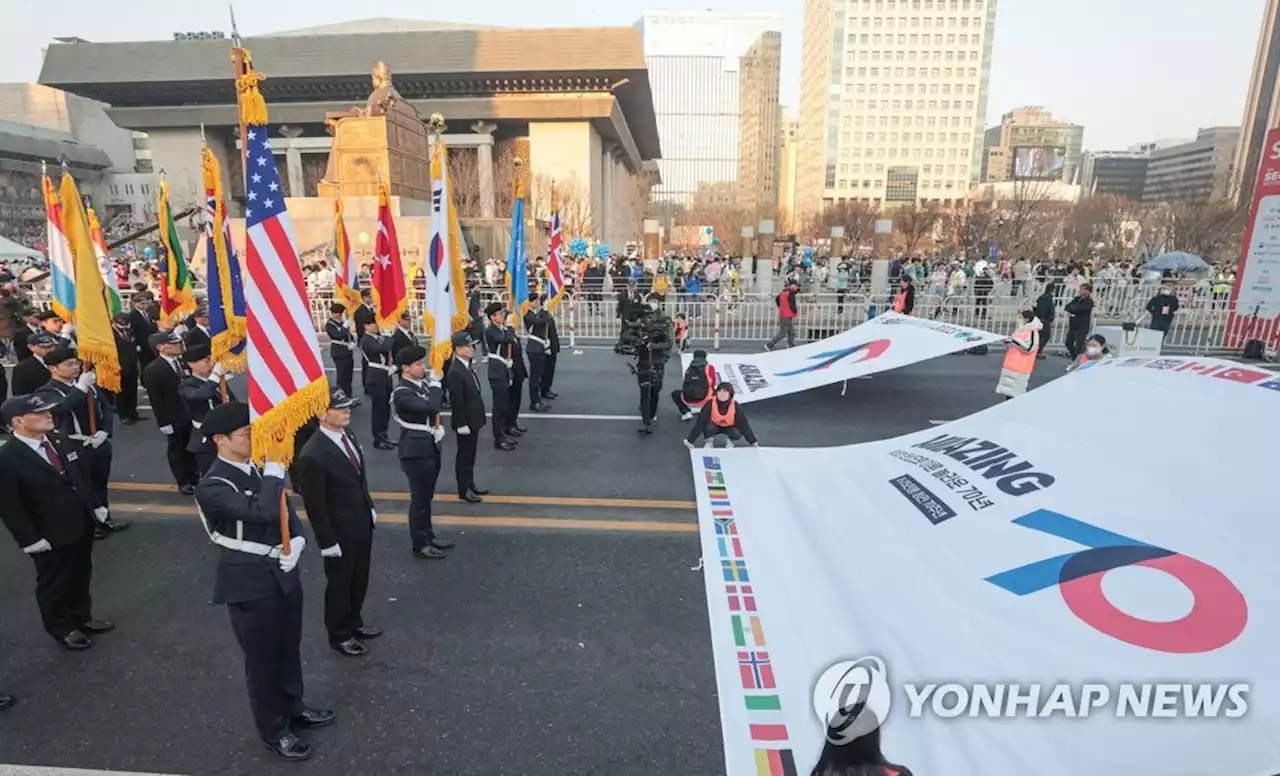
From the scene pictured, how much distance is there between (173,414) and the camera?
766cm

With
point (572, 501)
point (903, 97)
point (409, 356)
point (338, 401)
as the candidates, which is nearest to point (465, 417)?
point (409, 356)

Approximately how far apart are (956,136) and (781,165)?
5267 cm

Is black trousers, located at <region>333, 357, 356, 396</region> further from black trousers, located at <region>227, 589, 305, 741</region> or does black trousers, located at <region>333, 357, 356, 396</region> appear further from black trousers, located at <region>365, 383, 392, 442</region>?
black trousers, located at <region>227, 589, 305, 741</region>

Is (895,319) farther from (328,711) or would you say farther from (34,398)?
(34,398)

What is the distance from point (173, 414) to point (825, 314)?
15642 millimetres

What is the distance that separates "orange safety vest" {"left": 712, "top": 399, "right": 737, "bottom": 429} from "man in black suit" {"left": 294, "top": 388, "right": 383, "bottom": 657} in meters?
4.15

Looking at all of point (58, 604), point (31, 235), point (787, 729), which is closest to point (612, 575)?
point (787, 729)

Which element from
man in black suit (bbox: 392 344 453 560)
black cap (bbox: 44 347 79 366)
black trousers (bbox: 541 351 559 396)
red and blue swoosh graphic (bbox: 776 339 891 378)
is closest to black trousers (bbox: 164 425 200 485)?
black cap (bbox: 44 347 79 366)

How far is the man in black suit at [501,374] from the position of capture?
29.7 feet

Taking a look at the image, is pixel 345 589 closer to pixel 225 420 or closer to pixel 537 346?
pixel 225 420

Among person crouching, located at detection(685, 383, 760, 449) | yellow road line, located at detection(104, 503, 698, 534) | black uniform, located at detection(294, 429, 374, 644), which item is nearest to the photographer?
black uniform, located at detection(294, 429, 374, 644)

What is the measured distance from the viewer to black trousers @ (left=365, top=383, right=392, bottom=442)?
9117 mm

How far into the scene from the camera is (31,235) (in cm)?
4928

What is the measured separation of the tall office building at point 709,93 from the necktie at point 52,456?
15076cm
